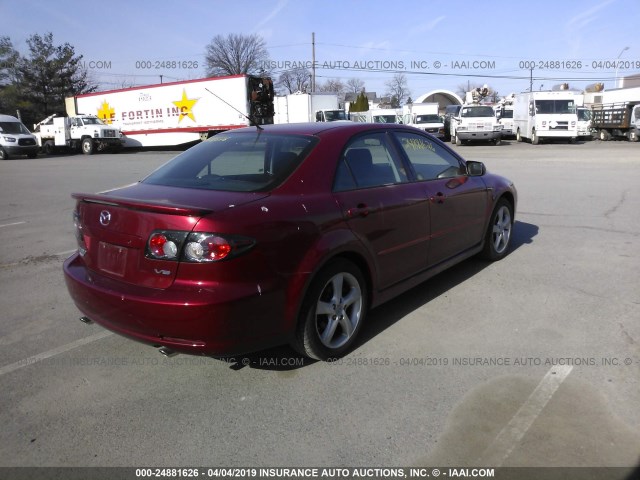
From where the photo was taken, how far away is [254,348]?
298cm

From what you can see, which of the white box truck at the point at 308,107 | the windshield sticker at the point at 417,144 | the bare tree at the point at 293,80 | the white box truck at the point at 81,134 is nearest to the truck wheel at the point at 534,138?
the white box truck at the point at 308,107

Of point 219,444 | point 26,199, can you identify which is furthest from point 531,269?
point 26,199

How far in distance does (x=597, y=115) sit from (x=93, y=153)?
104ft

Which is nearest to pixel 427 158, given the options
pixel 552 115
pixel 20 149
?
pixel 552 115

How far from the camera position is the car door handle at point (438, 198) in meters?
4.35

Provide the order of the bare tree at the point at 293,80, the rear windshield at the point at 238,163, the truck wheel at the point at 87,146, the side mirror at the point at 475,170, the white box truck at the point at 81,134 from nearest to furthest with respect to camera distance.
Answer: the rear windshield at the point at 238,163 → the side mirror at the point at 475,170 → the white box truck at the point at 81,134 → the truck wheel at the point at 87,146 → the bare tree at the point at 293,80

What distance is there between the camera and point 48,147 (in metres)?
34.1

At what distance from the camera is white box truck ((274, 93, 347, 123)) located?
31706mm

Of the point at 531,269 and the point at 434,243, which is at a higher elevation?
the point at 434,243

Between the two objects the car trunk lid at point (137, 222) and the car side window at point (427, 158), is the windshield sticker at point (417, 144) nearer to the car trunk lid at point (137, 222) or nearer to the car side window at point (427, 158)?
the car side window at point (427, 158)

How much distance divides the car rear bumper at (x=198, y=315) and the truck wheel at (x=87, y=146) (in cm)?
3190

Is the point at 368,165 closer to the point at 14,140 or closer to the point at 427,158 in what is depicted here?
the point at 427,158

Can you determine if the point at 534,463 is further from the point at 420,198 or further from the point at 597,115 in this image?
the point at 597,115

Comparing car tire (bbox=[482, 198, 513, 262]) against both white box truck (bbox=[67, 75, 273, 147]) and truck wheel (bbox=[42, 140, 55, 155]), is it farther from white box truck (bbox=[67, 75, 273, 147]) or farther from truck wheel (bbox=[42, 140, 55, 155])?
truck wheel (bbox=[42, 140, 55, 155])
